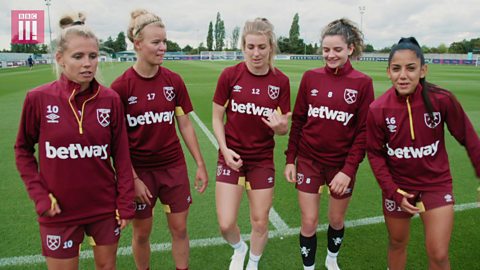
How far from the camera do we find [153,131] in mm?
3055

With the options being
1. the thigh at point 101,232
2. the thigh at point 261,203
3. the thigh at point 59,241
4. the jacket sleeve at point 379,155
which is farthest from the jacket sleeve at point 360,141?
the thigh at point 59,241

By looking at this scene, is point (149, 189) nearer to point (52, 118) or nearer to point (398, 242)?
point (52, 118)

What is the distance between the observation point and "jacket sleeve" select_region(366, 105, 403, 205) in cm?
288

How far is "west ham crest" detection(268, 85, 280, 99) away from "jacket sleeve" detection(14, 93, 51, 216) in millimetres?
1775

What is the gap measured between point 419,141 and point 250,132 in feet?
4.30

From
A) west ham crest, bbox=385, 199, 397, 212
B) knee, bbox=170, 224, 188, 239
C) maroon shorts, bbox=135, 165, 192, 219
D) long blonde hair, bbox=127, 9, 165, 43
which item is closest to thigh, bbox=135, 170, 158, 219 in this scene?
maroon shorts, bbox=135, 165, 192, 219

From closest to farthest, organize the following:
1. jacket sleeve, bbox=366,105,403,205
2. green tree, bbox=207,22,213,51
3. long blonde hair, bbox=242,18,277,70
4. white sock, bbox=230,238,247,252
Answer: jacket sleeve, bbox=366,105,403,205, long blonde hair, bbox=242,18,277,70, white sock, bbox=230,238,247,252, green tree, bbox=207,22,213,51

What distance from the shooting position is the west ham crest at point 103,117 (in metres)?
2.49

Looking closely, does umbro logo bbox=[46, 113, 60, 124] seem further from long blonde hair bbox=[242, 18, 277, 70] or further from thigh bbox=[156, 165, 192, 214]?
long blonde hair bbox=[242, 18, 277, 70]

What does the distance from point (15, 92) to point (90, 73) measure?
55.6 feet

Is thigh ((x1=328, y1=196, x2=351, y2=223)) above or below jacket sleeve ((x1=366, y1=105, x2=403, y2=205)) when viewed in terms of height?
below

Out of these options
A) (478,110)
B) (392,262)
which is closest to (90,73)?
(392,262)

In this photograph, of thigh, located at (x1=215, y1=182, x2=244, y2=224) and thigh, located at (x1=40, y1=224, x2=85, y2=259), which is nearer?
thigh, located at (x1=40, y1=224, x2=85, y2=259)

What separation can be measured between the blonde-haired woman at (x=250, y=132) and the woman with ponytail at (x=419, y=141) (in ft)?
2.68
